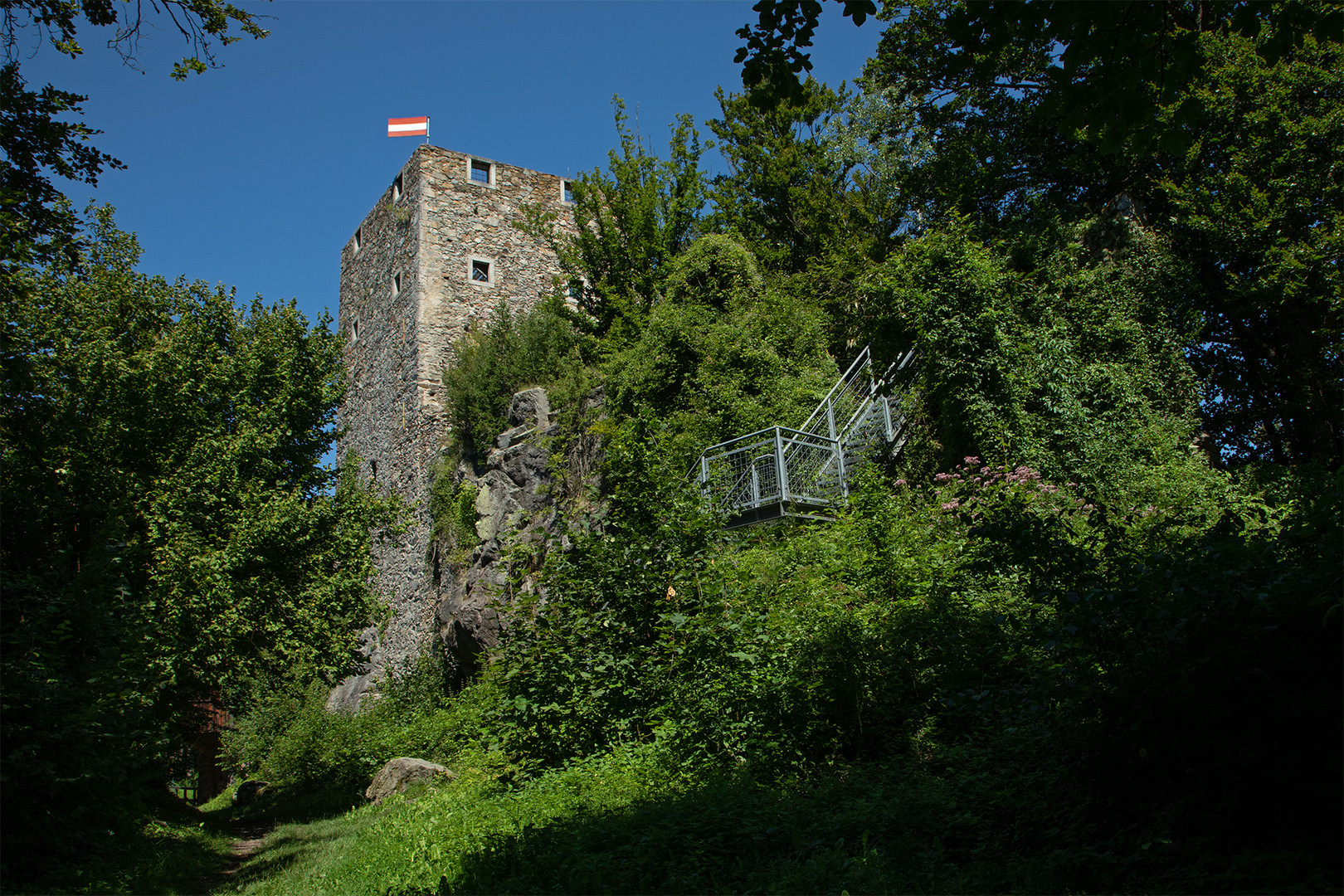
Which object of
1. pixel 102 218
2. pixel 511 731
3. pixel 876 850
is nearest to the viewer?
pixel 876 850

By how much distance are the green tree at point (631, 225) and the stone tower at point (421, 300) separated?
4.69 meters

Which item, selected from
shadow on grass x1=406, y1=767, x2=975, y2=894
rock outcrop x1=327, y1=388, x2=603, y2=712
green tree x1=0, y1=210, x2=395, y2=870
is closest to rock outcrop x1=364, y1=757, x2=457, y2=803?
green tree x1=0, y1=210, x2=395, y2=870

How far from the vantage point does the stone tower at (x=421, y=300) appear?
20016mm

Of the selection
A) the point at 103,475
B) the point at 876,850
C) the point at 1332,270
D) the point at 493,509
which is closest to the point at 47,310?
the point at 103,475

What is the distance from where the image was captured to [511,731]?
23.4 ft

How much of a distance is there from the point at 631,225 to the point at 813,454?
307 inches

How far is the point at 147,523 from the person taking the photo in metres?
10.4

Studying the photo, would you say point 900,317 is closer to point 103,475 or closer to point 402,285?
point 103,475

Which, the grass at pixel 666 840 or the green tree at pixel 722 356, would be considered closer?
the grass at pixel 666 840

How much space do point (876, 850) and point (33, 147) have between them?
8.99 meters

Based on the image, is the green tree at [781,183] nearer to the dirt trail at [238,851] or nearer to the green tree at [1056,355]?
the green tree at [1056,355]

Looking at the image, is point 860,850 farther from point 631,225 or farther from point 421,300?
point 421,300

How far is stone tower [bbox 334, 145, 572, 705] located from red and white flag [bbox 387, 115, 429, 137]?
1.10 meters

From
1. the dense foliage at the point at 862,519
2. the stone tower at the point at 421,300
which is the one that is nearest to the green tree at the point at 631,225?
the dense foliage at the point at 862,519
